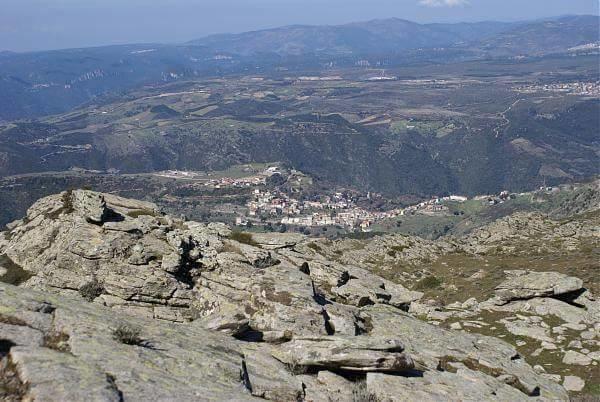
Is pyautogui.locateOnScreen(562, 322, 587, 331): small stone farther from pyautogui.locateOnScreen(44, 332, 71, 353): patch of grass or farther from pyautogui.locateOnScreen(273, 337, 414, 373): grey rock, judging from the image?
pyautogui.locateOnScreen(44, 332, 71, 353): patch of grass

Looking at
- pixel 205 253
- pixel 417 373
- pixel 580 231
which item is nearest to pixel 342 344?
pixel 417 373

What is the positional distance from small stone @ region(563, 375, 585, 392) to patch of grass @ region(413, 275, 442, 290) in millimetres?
27182

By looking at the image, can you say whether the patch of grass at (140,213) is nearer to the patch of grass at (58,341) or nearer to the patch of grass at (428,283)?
the patch of grass at (58,341)

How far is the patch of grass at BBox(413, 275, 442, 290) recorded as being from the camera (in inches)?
2282

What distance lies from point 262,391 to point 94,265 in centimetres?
1609

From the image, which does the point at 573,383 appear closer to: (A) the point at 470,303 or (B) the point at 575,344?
(B) the point at 575,344

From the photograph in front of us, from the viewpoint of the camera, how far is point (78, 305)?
19969 millimetres

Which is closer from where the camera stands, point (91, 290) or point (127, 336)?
point (127, 336)

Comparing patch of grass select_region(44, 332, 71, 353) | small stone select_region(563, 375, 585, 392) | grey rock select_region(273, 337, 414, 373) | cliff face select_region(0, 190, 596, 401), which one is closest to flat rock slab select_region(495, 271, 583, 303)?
cliff face select_region(0, 190, 596, 401)

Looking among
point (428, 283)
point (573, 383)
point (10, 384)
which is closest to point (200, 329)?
point (10, 384)

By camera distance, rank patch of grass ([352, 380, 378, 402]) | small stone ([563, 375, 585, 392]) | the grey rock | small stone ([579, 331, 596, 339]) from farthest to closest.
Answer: small stone ([579, 331, 596, 339]), small stone ([563, 375, 585, 392]), the grey rock, patch of grass ([352, 380, 378, 402])

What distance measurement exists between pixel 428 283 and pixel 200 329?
4165cm

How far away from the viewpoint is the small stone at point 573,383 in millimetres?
29234

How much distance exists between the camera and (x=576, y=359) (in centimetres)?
3238
